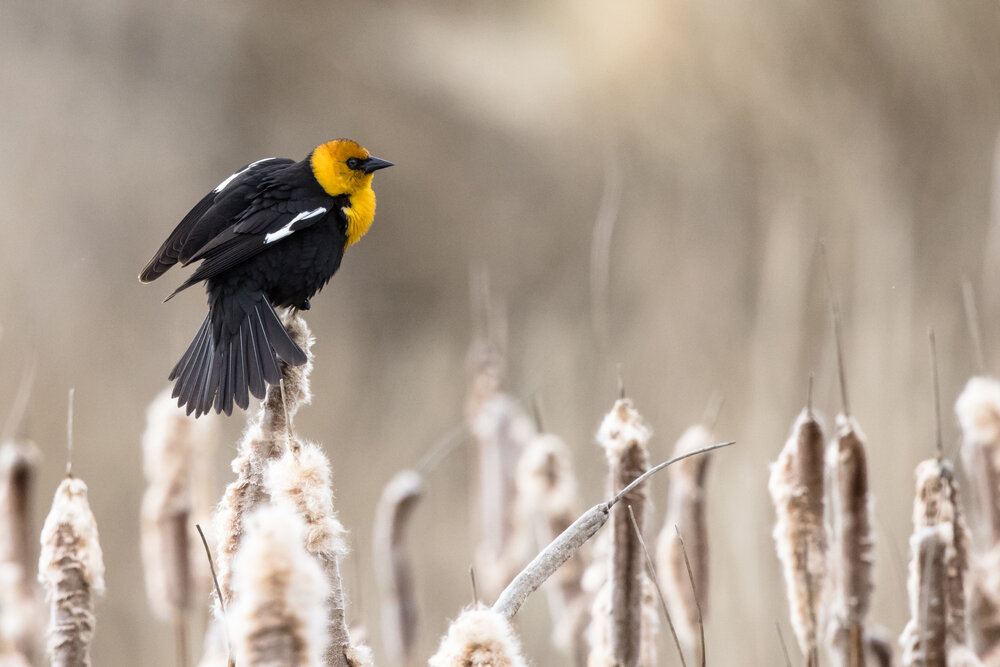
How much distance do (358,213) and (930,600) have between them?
91 centimetres

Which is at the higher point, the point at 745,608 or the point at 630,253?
the point at 630,253

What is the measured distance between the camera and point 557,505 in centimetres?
116

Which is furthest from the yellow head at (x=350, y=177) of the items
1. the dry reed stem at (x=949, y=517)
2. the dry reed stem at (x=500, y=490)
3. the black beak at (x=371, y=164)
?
the dry reed stem at (x=949, y=517)

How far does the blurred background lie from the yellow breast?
1.65ft

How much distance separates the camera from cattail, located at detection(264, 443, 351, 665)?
1.90 ft

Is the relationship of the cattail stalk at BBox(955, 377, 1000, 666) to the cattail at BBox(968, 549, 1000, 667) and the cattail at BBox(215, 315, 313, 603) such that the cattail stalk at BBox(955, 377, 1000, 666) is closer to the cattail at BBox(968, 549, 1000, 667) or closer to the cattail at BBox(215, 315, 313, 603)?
the cattail at BBox(968, 549, 1000, 667)

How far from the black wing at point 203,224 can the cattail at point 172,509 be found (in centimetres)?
20

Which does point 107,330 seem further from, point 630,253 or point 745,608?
point 745,608

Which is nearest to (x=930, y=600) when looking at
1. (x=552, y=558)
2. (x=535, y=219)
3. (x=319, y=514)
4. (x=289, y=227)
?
(x=552, y=558)

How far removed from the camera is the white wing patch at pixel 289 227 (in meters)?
1.07

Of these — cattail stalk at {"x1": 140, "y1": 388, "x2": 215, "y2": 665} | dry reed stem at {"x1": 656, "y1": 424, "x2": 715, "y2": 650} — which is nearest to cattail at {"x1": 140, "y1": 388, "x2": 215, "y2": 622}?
cattail stalk at {"x1": 140, "y1": 388, "x2": 215, "y2": 665}

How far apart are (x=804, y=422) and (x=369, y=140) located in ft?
7.46

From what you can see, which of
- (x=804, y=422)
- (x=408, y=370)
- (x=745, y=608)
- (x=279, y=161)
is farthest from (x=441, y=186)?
(x=804, y=422)

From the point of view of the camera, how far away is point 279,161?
133cm
